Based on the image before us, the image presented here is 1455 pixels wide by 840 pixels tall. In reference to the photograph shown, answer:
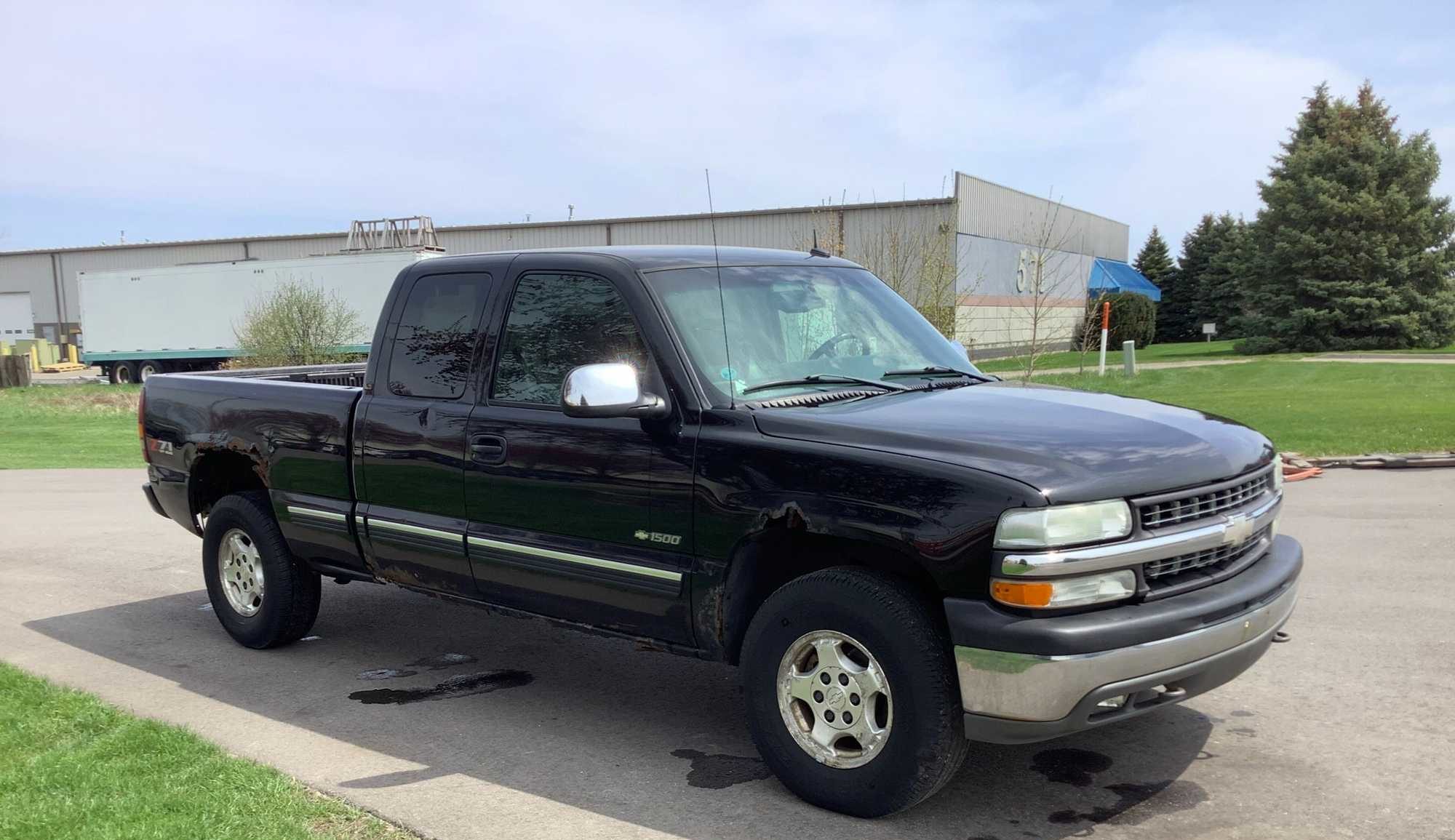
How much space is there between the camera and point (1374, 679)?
5328 mm

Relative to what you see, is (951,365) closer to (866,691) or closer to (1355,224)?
(866,691)

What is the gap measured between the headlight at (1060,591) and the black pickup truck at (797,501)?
10 millimetres

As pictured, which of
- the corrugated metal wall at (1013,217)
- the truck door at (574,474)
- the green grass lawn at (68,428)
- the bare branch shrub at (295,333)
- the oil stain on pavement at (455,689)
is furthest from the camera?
the corrugated metal wall at (1013,217)

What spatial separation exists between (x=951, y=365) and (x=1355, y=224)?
39254mm

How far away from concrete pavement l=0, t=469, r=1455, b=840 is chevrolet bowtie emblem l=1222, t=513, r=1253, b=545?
0.91 m

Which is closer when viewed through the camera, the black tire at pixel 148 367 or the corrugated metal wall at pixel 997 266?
the corrugated metal wall at pixel 997 266

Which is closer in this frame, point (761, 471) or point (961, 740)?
point (961, 740)

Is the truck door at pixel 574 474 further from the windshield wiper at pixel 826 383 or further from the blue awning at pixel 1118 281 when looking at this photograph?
the blue awning at pixel 1118 281

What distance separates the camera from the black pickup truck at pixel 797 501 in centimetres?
362

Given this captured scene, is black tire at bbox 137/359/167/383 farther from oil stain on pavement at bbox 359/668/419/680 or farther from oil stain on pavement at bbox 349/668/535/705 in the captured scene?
oil stain on pavement at bbox 349/668/535/705

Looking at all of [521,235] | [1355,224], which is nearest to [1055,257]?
[1355,224]

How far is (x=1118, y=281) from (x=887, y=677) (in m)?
51.8

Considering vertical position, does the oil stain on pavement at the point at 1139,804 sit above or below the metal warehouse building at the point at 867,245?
below

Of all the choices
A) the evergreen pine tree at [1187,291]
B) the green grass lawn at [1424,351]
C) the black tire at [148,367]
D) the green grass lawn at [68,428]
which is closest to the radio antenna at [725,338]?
the green grass lawn at [68,428]
